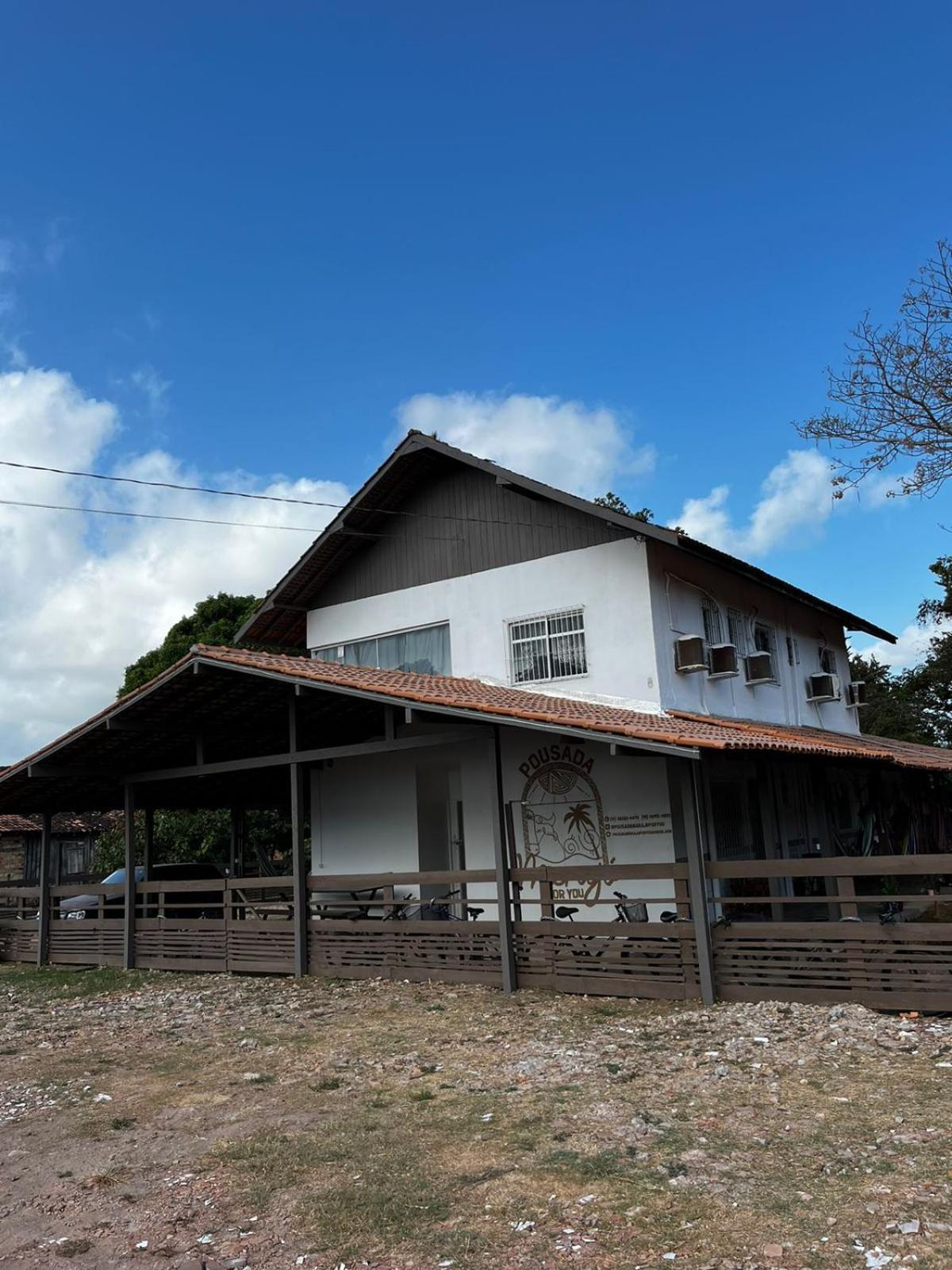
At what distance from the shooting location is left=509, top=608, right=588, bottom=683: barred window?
15453 millimetres

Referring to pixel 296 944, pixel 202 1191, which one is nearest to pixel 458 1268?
pixel 202 1191

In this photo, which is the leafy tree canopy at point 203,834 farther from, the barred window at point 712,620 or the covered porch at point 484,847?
the barred window at point 712,620

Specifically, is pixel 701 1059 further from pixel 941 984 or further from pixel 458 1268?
pixel 458 1268

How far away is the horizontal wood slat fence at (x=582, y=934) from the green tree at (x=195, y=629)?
14969 mm

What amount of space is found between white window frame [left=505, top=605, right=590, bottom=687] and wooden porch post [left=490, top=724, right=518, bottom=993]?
4.11 meters

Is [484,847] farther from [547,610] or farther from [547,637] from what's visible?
[547,610]

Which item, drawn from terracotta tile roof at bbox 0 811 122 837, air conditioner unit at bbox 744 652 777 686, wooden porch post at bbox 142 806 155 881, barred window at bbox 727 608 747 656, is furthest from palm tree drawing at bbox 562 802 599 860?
terracotta tile roof at bbox 0 811 122 837

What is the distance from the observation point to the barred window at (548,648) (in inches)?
608

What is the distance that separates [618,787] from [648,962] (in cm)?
363

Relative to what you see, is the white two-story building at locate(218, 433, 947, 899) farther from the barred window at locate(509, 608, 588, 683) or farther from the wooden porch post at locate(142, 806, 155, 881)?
the wooden porch post at locate(142, 806, 155, 881)

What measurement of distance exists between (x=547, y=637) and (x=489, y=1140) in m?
10.2

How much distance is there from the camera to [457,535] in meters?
17.0

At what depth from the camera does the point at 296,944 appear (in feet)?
43.1

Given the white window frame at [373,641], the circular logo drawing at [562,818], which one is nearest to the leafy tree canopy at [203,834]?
the white window frame at [373,641]
